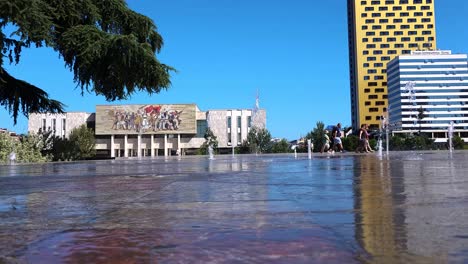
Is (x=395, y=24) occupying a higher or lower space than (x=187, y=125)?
higher

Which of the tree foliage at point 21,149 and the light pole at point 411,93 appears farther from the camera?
the light pole at point 411,93

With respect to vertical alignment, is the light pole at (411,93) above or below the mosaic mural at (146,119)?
above

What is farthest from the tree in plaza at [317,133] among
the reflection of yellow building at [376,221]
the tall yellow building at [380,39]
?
the tall yellow building at [380,39]

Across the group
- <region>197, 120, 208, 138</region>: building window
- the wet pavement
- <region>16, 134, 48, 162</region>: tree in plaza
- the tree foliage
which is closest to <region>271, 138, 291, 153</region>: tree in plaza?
<region>16, 134, 48, 162</region>: tree in plaza

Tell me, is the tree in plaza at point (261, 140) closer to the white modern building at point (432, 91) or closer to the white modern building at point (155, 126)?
the white modern building at point (155, 126)

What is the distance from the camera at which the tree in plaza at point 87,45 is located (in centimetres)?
1315

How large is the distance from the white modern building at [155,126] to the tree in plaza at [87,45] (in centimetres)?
10146

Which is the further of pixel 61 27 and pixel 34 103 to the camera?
pixel 34 103

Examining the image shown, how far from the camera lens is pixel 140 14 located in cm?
1858

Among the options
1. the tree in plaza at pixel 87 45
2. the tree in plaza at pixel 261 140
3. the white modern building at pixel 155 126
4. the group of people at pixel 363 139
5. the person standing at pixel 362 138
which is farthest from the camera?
the white modern building at pixel 155 126

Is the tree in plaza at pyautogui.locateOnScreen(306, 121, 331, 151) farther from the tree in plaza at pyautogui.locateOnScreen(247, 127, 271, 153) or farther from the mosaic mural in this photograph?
the mosaic mural

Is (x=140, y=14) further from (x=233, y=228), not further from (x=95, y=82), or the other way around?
(x=233, y=228)

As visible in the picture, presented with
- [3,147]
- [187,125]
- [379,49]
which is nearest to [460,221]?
A: [3,147]

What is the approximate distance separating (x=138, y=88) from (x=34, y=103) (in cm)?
449
